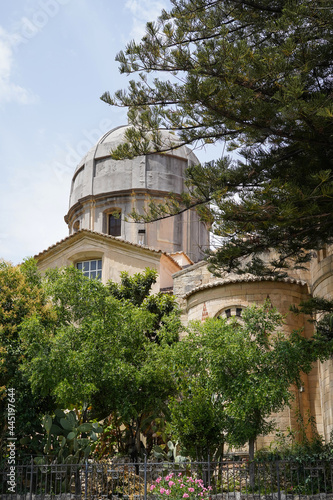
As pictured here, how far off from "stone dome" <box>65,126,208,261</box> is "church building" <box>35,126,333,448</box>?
0.05 meters

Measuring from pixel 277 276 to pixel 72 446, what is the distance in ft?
19.8

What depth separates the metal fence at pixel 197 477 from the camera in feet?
40.2

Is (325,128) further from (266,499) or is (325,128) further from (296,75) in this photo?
(266,499)

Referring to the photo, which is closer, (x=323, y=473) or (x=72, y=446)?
(x=323, y=473)

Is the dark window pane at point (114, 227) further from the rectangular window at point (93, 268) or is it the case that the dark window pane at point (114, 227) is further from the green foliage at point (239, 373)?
the green foliage at point (239, 373)

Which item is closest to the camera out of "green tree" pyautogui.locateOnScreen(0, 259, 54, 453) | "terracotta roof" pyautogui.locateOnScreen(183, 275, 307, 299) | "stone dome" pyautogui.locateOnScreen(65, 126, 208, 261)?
"green tree" pyautogui.locateOnScreen(0, 259, 54, 453)

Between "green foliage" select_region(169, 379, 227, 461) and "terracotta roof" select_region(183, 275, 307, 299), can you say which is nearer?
"green foliage" select_region(169, 379, 227, 461)

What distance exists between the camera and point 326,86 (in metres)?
12.9

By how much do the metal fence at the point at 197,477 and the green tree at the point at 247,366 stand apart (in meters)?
1.02

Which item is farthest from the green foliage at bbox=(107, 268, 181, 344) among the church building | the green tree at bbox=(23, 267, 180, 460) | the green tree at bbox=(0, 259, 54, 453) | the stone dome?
the stone dome

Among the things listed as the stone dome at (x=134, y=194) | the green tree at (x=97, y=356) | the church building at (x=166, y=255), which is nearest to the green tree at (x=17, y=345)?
the green tree at (x=97, y=356)

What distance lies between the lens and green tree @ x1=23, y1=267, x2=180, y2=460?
14430mm

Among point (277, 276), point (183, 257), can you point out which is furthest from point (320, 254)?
point (183, 257)

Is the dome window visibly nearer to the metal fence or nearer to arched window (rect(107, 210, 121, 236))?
arched window (rect(107, 210, 121, 236))
